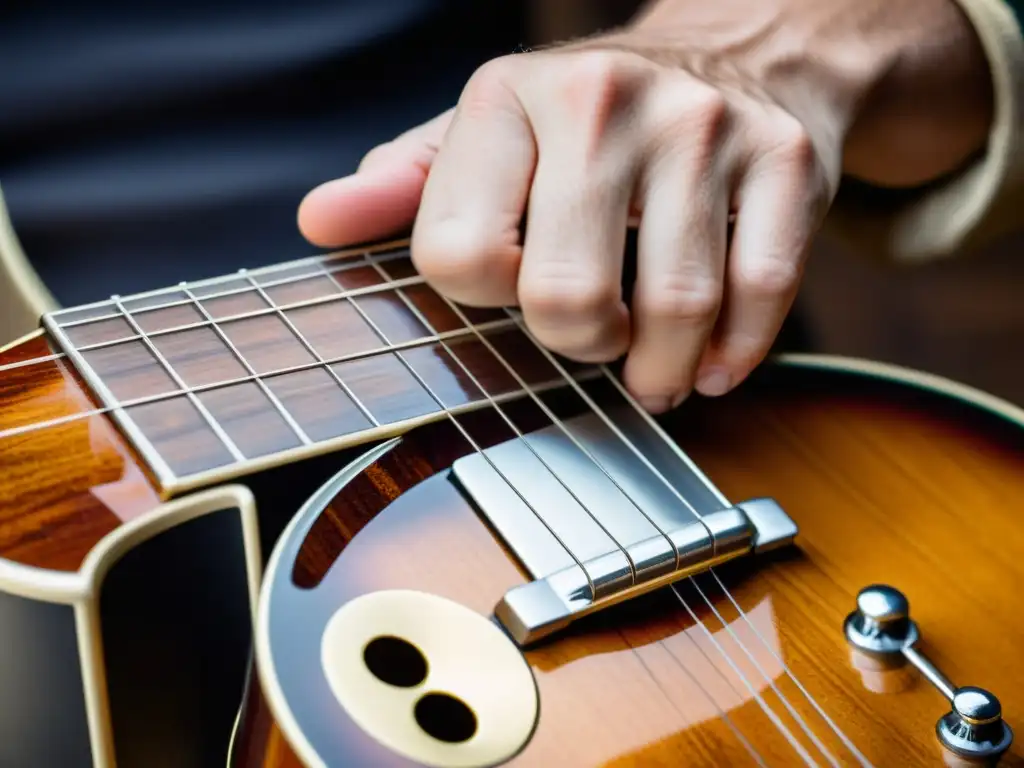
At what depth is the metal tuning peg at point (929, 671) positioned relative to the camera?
382 mm

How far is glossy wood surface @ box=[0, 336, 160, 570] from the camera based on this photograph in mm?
393

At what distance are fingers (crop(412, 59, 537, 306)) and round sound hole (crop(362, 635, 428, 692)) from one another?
0.18 metres

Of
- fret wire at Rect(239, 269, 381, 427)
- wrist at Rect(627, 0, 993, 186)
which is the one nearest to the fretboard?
fret wire at Rect(239, 269, 381, 427)

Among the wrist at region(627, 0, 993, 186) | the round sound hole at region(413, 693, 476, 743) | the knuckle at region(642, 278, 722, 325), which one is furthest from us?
the wrist at region(627, 0, 993, 186)

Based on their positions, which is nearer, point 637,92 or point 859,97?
point 637,92

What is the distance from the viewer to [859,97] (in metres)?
0.64

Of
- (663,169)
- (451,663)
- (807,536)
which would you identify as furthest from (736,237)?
(451,663)

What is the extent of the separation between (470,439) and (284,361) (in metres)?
0.10

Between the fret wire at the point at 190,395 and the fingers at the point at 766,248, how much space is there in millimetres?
247

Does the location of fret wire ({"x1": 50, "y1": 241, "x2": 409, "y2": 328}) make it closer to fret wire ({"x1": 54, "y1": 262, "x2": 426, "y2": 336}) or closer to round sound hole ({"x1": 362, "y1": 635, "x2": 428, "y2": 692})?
fret wire ({"x1": 54, "y1": 262, "x2": 426, "y2": 336})

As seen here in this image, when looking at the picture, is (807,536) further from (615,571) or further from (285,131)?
(285,131)

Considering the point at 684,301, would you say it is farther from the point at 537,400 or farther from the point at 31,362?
the point at 31,362

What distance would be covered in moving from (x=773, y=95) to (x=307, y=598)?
39 cm

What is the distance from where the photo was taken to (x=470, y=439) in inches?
19.1
